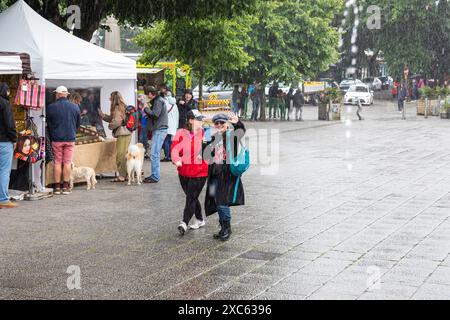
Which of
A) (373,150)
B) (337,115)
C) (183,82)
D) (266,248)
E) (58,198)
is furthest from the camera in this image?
(337,115)

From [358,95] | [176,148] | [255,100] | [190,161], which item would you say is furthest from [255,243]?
[358,95]

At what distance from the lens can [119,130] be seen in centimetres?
1444

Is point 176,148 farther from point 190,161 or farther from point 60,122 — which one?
point 60,122

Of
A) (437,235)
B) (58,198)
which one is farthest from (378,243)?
(58,198)

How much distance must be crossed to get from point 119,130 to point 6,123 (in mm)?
3418

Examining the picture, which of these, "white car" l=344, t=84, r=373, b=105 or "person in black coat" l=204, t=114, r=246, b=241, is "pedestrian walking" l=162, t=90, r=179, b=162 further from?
"white car" l=344, t=84, r=373, b=105

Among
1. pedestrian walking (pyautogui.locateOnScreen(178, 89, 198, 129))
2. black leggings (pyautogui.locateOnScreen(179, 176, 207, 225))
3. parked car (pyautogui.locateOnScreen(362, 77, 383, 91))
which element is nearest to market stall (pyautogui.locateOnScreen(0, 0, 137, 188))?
pedestrian walking (pyautogui.locateOnScreen(178, 89, 198, 129))

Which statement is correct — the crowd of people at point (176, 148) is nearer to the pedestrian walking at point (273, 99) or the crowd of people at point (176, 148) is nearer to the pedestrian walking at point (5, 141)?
the pedestrian walking at point (5, 141)

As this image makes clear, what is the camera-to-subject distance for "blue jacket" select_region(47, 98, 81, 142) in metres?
12.8

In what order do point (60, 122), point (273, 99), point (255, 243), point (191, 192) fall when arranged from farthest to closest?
1. point (273, 99)
2. point (60, 122)
3. point (191, 192)
4. point (255, 243)

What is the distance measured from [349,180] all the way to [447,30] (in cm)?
4102

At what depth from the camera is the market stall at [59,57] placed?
41.5 feet
